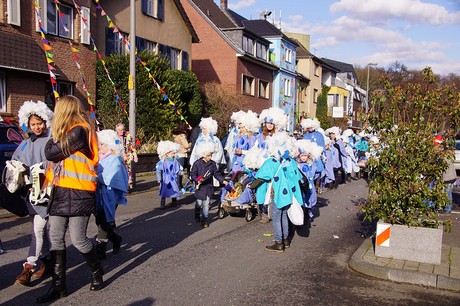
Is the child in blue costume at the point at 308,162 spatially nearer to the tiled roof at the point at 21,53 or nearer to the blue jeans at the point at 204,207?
the blue jeans at the point at 204,207

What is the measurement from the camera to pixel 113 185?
20.5 feet

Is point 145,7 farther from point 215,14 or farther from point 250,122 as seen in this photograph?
point 250,122

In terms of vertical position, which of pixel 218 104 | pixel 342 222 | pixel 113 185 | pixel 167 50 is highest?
pixel 167 50

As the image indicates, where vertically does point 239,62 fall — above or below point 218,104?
above

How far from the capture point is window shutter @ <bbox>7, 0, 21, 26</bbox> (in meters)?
15.3

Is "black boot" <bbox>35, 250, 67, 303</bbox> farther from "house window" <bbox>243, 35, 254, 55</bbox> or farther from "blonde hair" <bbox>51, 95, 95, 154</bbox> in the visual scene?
"house window" <bbox>243, 35, 254, 55</bbox>

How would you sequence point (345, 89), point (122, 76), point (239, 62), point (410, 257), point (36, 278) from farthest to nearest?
point (345, 89), point (239, 62), point (122, 76), point (410, 257), point (36, 278)

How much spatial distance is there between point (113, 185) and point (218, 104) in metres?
21.9

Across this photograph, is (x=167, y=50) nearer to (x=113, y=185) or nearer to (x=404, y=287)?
(x=113, y=185)

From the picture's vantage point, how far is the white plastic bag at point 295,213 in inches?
273

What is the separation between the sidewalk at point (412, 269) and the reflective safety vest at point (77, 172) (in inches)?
139

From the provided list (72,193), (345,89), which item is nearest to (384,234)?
(72,193)

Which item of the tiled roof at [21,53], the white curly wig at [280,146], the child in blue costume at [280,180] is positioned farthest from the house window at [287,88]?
the child in blue costume at [280,180]

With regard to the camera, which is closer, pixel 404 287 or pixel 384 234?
pixel 404 287
